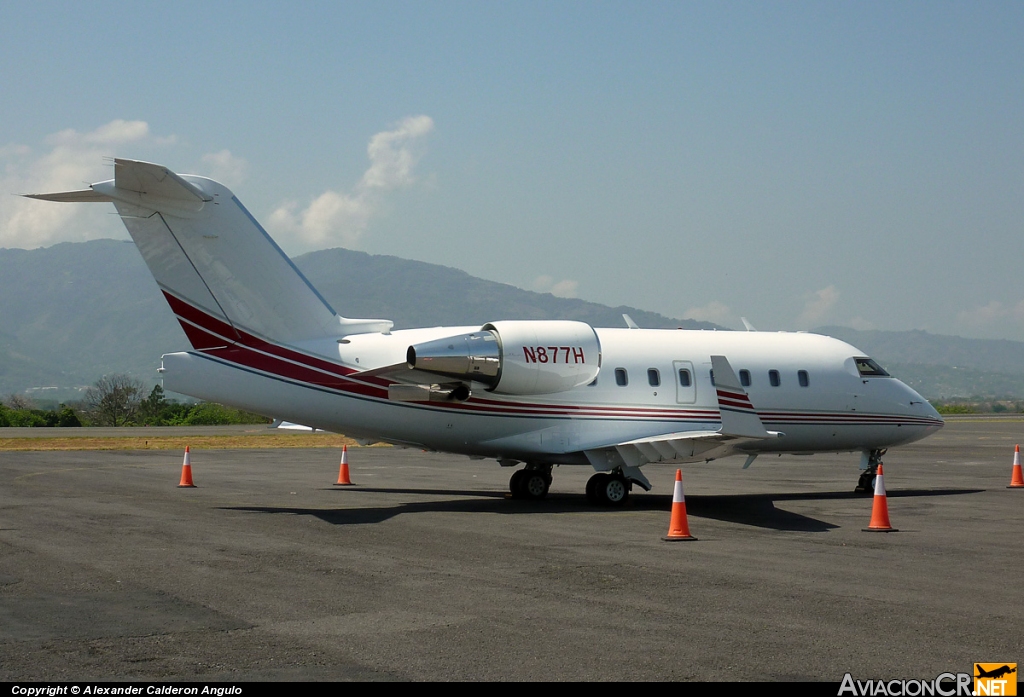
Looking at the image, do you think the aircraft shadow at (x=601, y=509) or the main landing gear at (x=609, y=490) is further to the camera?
the main landing gear at (x=609, y=490)

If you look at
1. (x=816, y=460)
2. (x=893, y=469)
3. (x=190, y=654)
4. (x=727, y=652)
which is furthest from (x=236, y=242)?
(x=816, y=460)

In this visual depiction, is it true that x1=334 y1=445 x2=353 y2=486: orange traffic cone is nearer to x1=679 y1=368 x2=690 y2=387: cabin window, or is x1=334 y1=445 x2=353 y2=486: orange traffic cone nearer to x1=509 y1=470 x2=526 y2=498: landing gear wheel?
x1=509 y1=470 x2=526 y2=498: landing gear wheel

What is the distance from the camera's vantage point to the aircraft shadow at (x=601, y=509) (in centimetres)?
1608

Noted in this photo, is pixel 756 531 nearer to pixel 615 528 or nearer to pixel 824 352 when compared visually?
pixel 615 528

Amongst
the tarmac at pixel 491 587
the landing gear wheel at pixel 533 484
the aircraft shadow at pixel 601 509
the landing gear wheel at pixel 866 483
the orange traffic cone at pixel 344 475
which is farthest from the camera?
the orange traffic cone at pixel 344 475

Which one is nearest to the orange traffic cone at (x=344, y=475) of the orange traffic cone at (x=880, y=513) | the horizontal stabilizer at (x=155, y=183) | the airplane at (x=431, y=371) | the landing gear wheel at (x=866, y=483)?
the airplane at (x=431, y=371)

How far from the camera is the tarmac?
286 inches

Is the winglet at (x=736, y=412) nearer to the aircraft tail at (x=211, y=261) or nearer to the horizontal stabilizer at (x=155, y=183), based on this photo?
the aircraft tail at (x=211, y=261)

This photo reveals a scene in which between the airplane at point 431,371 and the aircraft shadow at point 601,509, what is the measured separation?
77 cm

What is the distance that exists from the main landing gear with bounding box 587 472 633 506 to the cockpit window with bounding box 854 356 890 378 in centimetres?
643

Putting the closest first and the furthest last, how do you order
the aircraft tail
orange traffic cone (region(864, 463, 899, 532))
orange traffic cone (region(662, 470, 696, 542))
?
orange traffic cone (region(662, 470, 696, 542)), orange traffic cone (region(864, 463, 899, 532)), the aircraft tail

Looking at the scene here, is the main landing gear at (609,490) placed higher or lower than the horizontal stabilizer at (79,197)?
lower

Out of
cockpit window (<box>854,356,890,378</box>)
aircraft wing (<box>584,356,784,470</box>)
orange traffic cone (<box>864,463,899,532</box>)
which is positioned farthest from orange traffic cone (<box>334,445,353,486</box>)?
orange traffic cone (<box>864,463,899,532</box>)

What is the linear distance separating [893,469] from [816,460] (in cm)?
567
